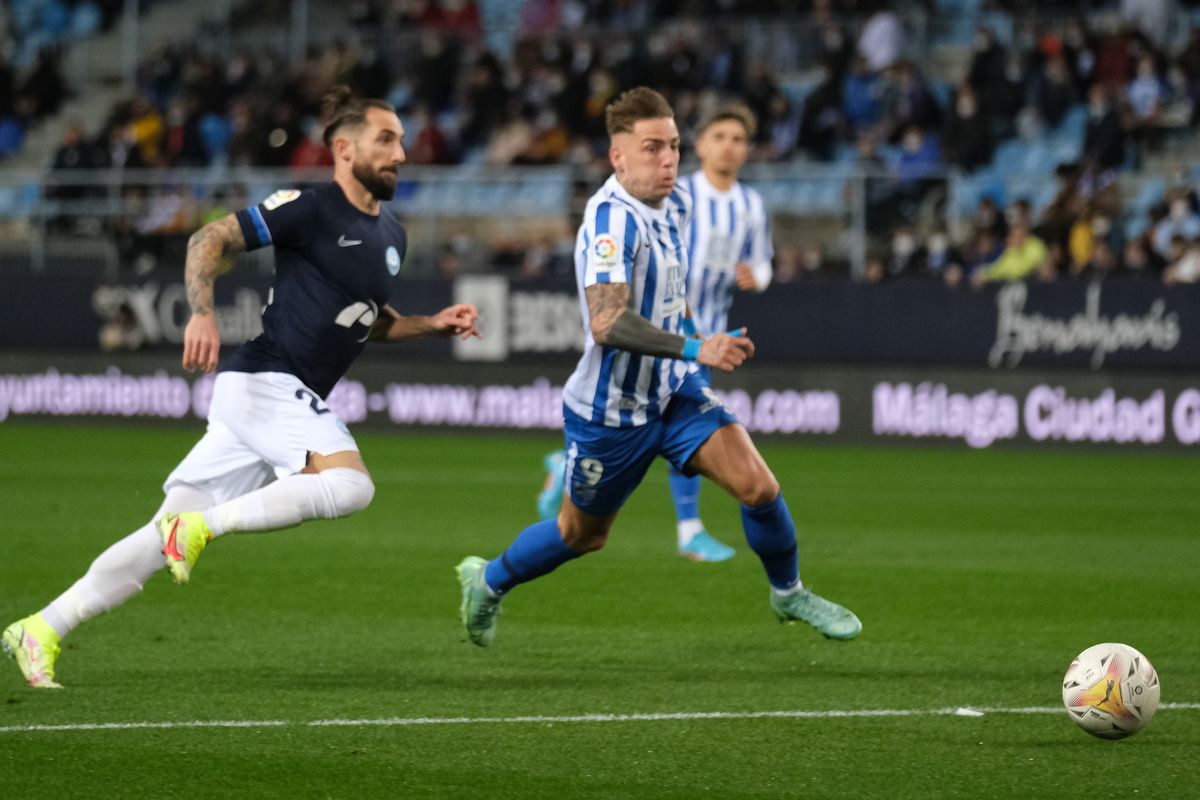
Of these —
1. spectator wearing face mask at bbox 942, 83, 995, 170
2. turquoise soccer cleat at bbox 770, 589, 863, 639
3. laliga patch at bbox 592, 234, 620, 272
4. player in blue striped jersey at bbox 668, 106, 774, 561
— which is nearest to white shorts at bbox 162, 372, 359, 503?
laliga patch at bbox 592, 234, 620, 272

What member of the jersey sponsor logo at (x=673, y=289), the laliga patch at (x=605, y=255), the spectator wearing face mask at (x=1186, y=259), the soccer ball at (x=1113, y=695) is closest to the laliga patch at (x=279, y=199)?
the laliga patch at (x=605, y=255)

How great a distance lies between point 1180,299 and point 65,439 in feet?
35.0

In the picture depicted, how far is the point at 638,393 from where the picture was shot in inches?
286

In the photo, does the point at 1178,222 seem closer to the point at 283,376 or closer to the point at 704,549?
the point at 704,549

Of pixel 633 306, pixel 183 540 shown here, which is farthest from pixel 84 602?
pixel 633 306

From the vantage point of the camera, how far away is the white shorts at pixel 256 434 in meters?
6.93

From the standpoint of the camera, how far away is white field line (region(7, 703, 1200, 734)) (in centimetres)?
625

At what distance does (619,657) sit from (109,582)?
77.4 inches

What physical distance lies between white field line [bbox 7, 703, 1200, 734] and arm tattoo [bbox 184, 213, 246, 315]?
1396mm

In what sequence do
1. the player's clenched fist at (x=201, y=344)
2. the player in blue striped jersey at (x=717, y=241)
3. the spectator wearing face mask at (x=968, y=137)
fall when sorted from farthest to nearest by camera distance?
the spectator wearing face mask at (x=968, y=137) → the player in blue striped jersey at (x=717, y=241) → the player's clenched fist at (x=201, y=344)

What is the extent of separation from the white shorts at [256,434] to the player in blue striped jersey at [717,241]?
12.7ft

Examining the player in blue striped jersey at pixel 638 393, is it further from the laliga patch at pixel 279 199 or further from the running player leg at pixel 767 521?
the laliga patch at pixel 279 199

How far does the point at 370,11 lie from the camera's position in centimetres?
2638

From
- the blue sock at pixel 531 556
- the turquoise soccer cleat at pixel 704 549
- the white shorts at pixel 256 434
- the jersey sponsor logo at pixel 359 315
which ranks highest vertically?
the jersey sponsor logo at pixel 359 315
